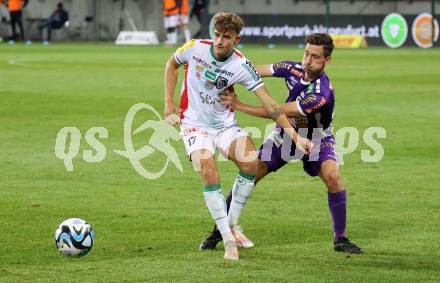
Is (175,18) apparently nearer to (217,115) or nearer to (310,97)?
(217,115)

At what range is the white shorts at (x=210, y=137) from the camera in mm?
9484

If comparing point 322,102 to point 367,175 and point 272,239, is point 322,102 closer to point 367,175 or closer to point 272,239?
point 272,239

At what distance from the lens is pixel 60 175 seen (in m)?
13.9

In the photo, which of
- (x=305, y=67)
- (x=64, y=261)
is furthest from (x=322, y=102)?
(x=64, y=261)

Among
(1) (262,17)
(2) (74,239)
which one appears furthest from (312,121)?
(1) (262,17)

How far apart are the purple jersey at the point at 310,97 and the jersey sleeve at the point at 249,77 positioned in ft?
1.36

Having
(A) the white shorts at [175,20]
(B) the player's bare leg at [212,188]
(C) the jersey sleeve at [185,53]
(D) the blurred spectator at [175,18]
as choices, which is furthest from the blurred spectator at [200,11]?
(B) the player's bare leg at [212,188]

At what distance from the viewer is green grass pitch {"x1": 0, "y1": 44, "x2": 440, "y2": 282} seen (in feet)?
28.7

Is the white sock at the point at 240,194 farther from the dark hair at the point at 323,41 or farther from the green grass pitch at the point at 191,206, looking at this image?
the dark hair at the point at 323,41

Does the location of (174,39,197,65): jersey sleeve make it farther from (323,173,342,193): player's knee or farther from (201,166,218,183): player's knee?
(323,173,342,193): player's knee

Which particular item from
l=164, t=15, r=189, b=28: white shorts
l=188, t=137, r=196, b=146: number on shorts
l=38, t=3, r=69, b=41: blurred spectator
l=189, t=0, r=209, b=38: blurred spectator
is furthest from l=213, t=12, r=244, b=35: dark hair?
l=38, t=3, r=69, b=41: blurred spectator

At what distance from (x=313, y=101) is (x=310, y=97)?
0.05m

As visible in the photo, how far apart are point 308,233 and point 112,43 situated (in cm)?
4014

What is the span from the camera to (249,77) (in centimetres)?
946
